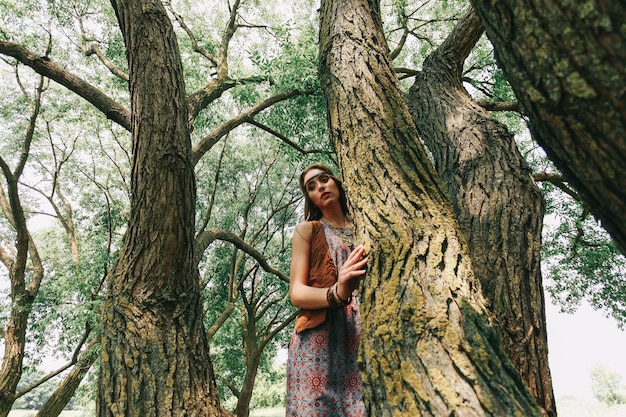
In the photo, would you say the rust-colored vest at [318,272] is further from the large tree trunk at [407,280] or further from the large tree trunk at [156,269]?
the large tree trunk at [156,269]

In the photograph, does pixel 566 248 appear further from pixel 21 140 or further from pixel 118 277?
pixel 21 140

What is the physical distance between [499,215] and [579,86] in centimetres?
151

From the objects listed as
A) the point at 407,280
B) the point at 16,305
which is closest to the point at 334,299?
the point at 407,280

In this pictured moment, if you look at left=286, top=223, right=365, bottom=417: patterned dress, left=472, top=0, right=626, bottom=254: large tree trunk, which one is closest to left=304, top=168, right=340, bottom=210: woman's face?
left=286, top=223, right=365, bottom=417: patterned dress

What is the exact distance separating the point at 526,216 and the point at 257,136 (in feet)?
37.6

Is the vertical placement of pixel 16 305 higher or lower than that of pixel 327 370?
higher

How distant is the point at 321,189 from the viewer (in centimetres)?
248

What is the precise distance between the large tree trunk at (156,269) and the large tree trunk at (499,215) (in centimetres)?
169

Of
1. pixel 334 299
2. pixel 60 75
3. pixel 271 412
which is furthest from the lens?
pixel 271 412

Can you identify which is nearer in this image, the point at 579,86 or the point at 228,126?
the point at 579,86

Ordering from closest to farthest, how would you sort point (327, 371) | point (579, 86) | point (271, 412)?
point (579, 86), point (327, 371), point (271, 412)

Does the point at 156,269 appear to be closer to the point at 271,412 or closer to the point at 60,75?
the point at 60,75

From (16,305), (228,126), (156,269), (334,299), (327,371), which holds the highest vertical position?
(228,126)

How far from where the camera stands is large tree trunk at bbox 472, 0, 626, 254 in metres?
0.75
